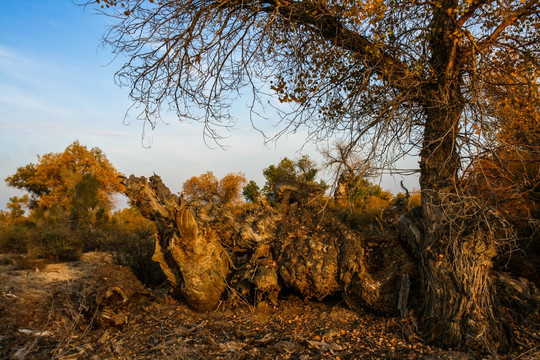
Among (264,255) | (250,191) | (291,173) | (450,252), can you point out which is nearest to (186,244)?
(264,255)

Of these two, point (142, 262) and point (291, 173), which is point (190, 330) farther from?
point (291, 173)

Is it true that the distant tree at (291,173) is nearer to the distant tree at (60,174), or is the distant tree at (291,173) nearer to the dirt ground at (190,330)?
the dirt ground at (190,330)

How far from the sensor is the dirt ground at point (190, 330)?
147 inches

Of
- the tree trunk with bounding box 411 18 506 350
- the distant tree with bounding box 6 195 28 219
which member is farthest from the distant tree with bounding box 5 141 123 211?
the tree trunk with bounding box 411 18 506 350

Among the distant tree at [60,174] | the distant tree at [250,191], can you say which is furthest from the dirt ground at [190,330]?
the distant tree at [60,174]

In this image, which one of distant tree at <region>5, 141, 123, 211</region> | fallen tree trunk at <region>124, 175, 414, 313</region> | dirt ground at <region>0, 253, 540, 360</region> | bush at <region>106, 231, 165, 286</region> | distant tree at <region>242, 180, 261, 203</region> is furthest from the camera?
distant tree at <region>5, 141, 123, 211</region>

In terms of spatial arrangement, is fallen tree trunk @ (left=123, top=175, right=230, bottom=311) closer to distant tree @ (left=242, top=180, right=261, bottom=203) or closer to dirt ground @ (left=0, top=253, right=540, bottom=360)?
dirt ground @ (left=0, top=253, right=540, bottom=360)

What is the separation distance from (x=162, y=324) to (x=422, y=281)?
3.07m

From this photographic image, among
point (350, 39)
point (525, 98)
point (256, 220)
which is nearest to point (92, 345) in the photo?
point (256, 220)

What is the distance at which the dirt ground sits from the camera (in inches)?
147

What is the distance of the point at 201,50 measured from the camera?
14.6 feet

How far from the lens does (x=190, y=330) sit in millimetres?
4211

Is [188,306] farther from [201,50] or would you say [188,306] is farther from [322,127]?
[201,50]

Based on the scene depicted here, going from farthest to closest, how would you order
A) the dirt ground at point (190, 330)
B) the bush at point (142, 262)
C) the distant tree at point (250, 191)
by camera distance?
the distant tree at point (250, 191) < the bush at point (142, 262) < the dirt ground at point (190, 330)
